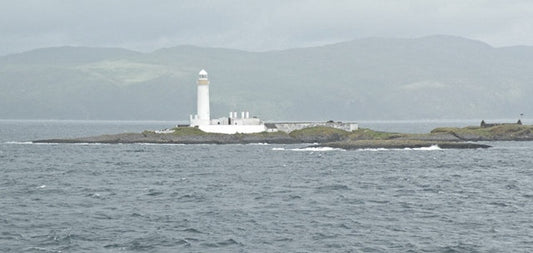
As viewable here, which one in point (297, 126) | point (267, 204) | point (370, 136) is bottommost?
point (267, 204)

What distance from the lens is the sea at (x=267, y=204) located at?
155 ft

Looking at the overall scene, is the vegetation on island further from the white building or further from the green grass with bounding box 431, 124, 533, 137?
the white building

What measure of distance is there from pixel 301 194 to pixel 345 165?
109 ft

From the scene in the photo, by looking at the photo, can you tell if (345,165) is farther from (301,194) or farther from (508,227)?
(508,227)

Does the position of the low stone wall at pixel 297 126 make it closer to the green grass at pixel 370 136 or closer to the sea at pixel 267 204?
the green grass at pixel 370 136

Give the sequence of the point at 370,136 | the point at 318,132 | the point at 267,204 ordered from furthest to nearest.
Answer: the point at 318,132
the point at 370,136
the point at 267,204

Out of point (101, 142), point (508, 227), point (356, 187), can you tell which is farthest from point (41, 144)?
point (508, 227)

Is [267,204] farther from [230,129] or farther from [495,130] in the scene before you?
[495,130]

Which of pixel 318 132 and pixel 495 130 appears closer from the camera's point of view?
pixel 318 132

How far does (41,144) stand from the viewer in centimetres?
15750

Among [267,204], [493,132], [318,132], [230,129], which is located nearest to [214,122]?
[230,129]

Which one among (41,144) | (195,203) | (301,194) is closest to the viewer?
(195,203)

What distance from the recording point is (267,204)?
62.8 meters

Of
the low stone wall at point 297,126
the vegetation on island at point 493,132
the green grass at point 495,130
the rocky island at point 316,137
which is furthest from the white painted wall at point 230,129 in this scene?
the green grass at point 495,130
